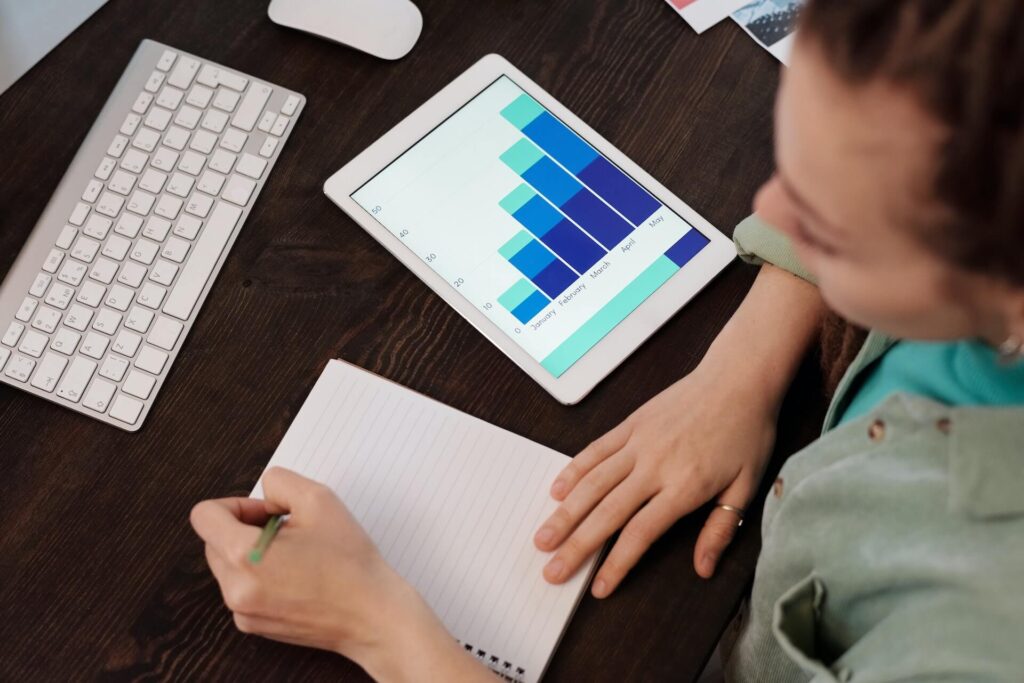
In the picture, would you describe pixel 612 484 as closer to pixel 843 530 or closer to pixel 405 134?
pixel 843 530

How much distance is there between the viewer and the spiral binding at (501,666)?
66cm

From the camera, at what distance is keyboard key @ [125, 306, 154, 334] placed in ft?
2.45

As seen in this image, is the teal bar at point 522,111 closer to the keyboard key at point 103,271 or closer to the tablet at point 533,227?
the tablet at point 533,227

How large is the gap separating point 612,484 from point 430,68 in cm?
42

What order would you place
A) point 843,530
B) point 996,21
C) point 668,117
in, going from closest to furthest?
point 996,21 < point 843,530 < point 668,117

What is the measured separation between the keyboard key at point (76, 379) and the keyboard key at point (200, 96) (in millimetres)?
247

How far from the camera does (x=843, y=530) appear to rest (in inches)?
24.2

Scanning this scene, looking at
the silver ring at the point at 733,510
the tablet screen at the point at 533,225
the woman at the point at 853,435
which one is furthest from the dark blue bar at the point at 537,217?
the silver ring at the point at 733,510

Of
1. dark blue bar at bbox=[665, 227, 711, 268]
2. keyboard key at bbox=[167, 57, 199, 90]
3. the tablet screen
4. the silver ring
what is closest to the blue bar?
the tablet screen

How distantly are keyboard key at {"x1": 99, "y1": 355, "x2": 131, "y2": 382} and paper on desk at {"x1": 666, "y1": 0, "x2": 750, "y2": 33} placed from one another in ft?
1.97

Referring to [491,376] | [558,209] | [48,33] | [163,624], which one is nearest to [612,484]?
[491,376]

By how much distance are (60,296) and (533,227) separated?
1.26 ft

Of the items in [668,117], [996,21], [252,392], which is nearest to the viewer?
[996,21]

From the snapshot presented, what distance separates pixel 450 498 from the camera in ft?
2.31
